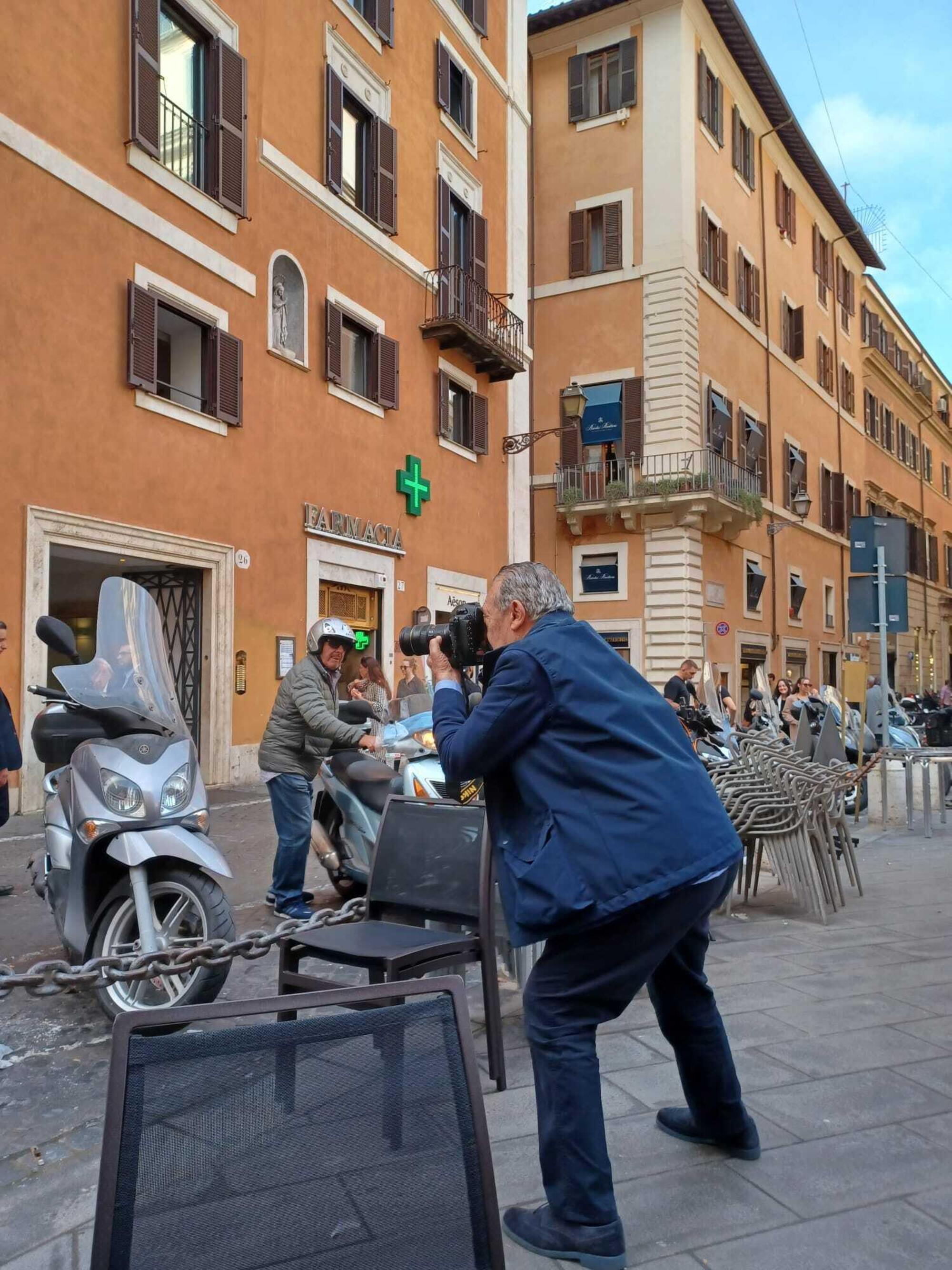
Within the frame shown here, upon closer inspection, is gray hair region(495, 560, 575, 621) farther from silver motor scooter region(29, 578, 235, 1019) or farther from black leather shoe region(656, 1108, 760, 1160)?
silver motor scooter region(29, 578, 235, 1019)

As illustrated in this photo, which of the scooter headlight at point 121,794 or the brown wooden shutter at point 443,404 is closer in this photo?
the scooter headlight at point 121,794

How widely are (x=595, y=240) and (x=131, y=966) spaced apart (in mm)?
24666

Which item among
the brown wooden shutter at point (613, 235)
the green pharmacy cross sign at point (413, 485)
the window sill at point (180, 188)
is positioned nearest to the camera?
the window sill at point (180, 188)

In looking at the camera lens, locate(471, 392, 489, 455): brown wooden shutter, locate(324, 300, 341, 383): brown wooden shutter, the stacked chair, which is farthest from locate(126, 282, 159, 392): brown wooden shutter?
the camera lens

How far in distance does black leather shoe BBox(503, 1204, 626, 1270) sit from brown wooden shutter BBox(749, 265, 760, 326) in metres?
28.2

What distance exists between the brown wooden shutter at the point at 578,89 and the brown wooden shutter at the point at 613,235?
7.93ft

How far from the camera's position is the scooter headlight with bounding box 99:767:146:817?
13.3 ft

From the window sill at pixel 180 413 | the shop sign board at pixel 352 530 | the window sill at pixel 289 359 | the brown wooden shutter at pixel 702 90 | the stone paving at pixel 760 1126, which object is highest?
the brown wooden shutter at pixel 702 90

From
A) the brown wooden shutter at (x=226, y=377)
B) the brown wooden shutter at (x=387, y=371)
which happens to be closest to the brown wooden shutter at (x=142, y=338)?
the brown wooden shutter at (x=226, y=377)

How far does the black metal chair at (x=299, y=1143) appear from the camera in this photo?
4.56 feet

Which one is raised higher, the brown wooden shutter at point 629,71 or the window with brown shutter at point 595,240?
the brown wooden shutter at point 629,71

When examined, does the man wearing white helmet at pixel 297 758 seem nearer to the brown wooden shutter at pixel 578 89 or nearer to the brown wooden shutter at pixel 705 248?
the brown wooden shutter at pixel 705 248

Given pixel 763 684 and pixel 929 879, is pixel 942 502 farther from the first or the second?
pixel 929 879

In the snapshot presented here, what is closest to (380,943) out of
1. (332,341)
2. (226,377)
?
(226,377)
